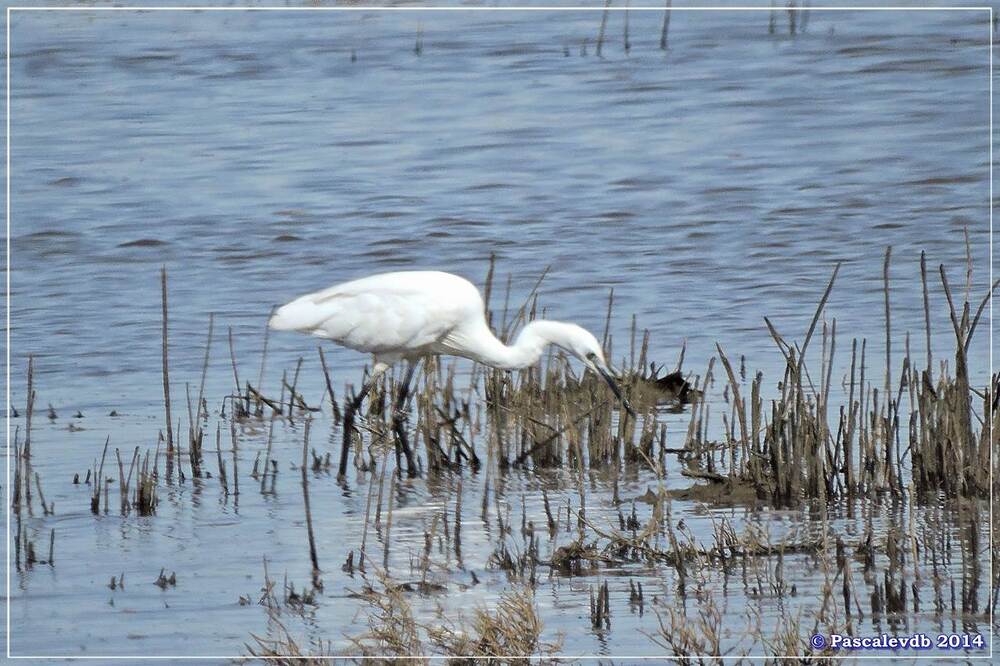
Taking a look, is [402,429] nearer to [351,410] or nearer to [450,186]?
[351,410]

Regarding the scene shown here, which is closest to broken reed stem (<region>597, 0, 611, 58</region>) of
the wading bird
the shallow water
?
the shallow water

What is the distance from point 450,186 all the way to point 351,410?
7.36 ft

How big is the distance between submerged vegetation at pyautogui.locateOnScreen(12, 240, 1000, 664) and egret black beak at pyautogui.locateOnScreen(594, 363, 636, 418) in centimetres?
7

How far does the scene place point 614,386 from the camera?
286 inches

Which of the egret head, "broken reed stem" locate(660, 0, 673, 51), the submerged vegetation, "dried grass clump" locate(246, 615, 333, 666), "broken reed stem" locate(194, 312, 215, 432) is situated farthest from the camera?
"broken reed stem" locate(660, 0, 673, 51)

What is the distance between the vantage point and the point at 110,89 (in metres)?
8.45

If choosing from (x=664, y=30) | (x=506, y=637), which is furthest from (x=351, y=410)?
(x=506, y=637)

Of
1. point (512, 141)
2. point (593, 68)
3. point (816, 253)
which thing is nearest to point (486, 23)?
point (593, 68)

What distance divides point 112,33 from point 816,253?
4.17 metres

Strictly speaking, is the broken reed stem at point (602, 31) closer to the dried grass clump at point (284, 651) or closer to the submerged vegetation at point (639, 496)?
the submerged vegetation at point (639, 496)

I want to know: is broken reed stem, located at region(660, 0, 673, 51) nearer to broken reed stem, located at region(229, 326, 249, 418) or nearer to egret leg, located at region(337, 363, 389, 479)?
egret leg, located at region(337, 363, 389, 479)

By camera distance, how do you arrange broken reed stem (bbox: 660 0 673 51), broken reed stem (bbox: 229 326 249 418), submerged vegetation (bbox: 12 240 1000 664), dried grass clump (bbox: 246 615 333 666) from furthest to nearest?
1. broken reed stem (bbox: 229 326 249 418)
2. broken reed stem (bbox: 660 0 673 51)
3. submerged vegetation (bbox: 12 240 1000 664)
4. dried grass clump (bbox: 246 615 333 666)

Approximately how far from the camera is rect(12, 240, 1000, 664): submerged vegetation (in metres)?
4.80

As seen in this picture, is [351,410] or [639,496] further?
[351,410]
